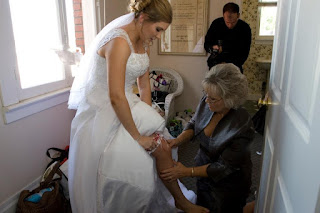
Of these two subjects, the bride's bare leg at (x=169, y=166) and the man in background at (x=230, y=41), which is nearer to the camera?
the bride's bare leg at (x=169, y=166)

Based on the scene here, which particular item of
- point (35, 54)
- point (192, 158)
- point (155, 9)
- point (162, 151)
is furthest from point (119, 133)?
point (192, 158)

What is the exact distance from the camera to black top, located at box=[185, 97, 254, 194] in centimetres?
135

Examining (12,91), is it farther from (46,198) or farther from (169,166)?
(169,166)

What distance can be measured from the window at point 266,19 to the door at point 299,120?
4329mm

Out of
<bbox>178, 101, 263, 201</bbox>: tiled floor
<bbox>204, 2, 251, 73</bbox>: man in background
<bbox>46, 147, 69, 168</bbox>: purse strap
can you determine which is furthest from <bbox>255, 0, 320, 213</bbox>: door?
<bbox>204, 2, 251, 73</bbox>: man in background

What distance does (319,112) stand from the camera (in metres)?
0.50

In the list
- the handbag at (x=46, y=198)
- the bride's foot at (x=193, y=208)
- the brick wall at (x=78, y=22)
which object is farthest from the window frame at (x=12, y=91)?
the bride's foot at (x=193, y=208)

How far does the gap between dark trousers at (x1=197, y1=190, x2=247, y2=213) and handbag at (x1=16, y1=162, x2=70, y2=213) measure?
986 millimetres

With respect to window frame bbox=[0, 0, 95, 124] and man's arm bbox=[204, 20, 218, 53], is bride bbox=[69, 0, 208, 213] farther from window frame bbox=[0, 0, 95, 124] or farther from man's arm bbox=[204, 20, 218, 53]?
man's arm bbox=[204, 20, 218, 53]

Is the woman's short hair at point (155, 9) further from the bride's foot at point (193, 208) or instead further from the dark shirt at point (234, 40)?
the dark shirt at point (234, 40)

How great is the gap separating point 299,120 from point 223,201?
0.91 meters

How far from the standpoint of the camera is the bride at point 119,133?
136 cm

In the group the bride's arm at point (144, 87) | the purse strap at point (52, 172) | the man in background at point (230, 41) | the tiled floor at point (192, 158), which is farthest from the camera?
the man in background at point (230, 41)

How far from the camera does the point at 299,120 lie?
0.67 meters
